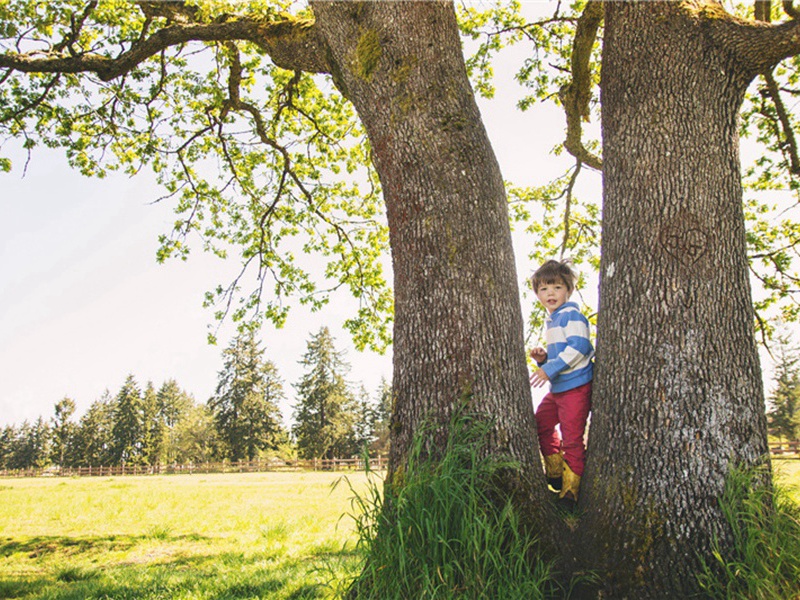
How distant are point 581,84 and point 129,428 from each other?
221 ft

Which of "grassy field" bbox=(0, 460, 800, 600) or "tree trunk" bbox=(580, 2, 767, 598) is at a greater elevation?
"tree trunk" bbox=(580, 2, 767, 598)

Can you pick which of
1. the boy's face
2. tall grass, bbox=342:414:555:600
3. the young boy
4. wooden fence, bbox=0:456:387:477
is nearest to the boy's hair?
the boy's face

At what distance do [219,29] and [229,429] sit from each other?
50445 mm

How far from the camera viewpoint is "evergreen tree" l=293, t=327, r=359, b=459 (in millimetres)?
47678

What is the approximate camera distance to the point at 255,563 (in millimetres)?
5887

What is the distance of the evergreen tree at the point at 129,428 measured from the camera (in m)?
61.4

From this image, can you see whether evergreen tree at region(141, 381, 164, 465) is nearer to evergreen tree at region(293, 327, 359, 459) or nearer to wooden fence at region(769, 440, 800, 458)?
evergreen tree at region(293, 327, 359, 459)

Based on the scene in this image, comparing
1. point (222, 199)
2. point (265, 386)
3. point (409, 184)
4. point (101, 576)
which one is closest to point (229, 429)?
point (265, 386)

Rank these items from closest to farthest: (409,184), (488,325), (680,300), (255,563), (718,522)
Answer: (718,522) < (680,300) < (488,325) < (409,184) < (255,563)

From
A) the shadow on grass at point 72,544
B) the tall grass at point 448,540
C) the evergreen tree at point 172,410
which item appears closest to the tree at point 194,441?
the evergreen tree at point 172,410

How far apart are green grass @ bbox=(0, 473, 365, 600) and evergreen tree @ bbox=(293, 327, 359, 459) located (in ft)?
114

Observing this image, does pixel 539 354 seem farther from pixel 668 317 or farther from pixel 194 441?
pixel 194 441

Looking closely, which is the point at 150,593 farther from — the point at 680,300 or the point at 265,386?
the point at 265,386

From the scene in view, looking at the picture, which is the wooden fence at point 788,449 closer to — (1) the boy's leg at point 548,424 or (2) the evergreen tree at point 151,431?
(1) the boy's leg at point 548,424
